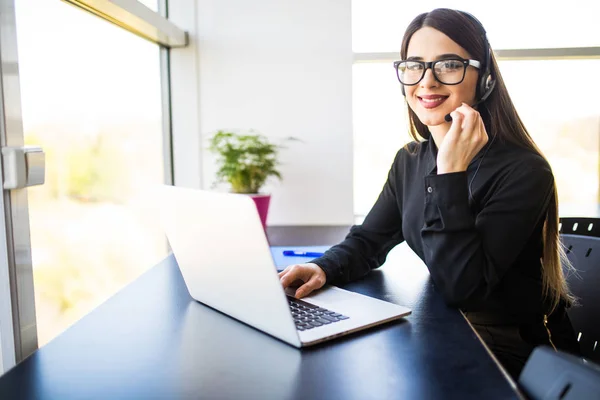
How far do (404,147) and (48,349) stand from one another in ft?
3.42

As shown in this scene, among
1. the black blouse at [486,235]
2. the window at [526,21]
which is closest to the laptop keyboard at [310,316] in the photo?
the black blouse at [486,235]

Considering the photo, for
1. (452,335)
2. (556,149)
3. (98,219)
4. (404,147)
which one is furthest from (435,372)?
(556,149)

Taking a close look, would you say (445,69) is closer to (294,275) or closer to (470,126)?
(470,126)

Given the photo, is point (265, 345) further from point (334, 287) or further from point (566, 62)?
point (566, 62)

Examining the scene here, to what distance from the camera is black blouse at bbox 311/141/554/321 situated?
1.10 metres

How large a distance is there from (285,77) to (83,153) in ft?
4.25

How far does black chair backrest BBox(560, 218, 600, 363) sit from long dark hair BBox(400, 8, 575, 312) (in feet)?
0.09

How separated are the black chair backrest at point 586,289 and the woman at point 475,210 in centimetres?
4

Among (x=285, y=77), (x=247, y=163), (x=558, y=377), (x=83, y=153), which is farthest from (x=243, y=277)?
(x=285, y=77)

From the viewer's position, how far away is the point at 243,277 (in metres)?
0.88

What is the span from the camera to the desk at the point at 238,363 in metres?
0.72

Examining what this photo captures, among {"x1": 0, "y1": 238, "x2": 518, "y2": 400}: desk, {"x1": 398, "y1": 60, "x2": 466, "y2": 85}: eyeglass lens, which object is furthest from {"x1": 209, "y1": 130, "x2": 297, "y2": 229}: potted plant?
{"x1": 0, "y1": 238, "x2": 518, "y2": 400}: desk

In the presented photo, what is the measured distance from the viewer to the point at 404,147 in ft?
5.10

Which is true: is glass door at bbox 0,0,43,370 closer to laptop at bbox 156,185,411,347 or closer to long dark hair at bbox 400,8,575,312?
laptop at bbox 156,185,411,347
